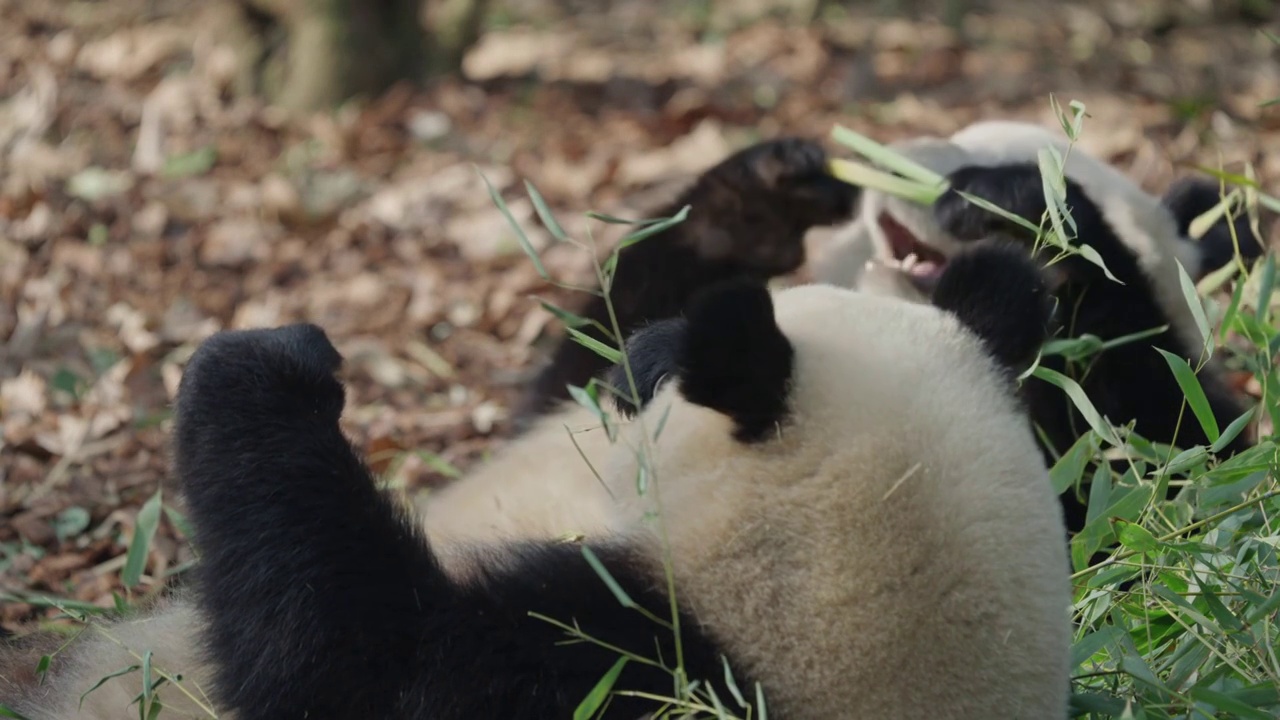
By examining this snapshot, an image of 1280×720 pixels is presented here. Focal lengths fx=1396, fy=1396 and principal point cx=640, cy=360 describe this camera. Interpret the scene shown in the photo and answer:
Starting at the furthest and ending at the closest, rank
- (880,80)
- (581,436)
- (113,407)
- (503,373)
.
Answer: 1. (880,80)
2. (503,373)
3. (113,407)
4. (581,436)

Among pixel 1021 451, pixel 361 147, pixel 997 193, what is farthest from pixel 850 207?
pixel 361 147

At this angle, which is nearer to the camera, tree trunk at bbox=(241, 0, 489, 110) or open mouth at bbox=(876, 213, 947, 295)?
open mouth at bbox=(876, 213, 947, 295)

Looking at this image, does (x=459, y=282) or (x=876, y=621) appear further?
(x=459, y=282)

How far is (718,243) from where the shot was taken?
426 cm

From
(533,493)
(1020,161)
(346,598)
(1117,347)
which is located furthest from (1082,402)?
(346,598)

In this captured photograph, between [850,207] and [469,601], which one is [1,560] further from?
[850,207]

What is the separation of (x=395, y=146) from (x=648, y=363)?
17.7 ft

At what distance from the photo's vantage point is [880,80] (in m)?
8.33

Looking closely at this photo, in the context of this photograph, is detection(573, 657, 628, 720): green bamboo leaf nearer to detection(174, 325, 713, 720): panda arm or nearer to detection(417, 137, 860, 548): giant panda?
detection(174, 325, 713, 720): panda arm

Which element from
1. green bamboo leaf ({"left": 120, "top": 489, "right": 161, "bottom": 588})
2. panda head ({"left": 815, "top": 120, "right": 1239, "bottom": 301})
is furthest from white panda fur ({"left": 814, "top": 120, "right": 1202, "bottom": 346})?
green bamboo leaf ({"left": 120, "top": 489, "right": 161, "bottom": 588})

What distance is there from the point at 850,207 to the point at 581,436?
113cm

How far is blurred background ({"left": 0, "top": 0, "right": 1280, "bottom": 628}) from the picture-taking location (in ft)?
17.0

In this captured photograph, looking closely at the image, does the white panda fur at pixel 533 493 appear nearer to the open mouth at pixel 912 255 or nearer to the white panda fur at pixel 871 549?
the white panda fur at pixel 871 549

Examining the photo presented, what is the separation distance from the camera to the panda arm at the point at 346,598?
2.36 meters
